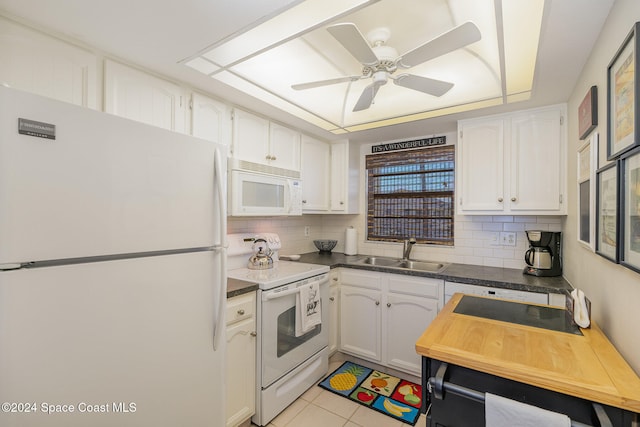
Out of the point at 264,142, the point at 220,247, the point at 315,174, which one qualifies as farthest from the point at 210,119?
the point at 315,174

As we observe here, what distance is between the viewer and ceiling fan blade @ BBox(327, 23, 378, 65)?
1.26m

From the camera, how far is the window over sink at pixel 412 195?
2.98m

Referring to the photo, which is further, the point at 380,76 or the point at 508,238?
the point at 508,238

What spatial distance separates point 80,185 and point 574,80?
2568mm

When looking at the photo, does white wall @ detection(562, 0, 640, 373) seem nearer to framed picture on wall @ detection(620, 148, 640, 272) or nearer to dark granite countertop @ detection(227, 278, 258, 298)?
framed picture on wall @ detection(620, 148, 640, 272)

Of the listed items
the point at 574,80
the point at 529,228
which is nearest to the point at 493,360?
the point at 574,80

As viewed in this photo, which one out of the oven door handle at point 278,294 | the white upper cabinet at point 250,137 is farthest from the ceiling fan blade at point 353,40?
the oven door handle at point 278,294

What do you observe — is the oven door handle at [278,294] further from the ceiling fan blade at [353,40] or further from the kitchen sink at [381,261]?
the ceiling fan blade at [353,40]

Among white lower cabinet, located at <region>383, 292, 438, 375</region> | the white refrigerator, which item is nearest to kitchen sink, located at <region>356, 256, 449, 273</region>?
white lower cabinet, located at <region>383, 292, 438, 375</region>

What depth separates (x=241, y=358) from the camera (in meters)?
1.85

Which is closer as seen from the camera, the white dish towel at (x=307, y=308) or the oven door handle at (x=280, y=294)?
the oven door handle at (x=280, y=294)

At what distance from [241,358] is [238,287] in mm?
440

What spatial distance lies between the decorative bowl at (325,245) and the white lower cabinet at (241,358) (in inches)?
60.0

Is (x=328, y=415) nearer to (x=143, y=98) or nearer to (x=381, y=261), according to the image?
(x=381, y=261)
